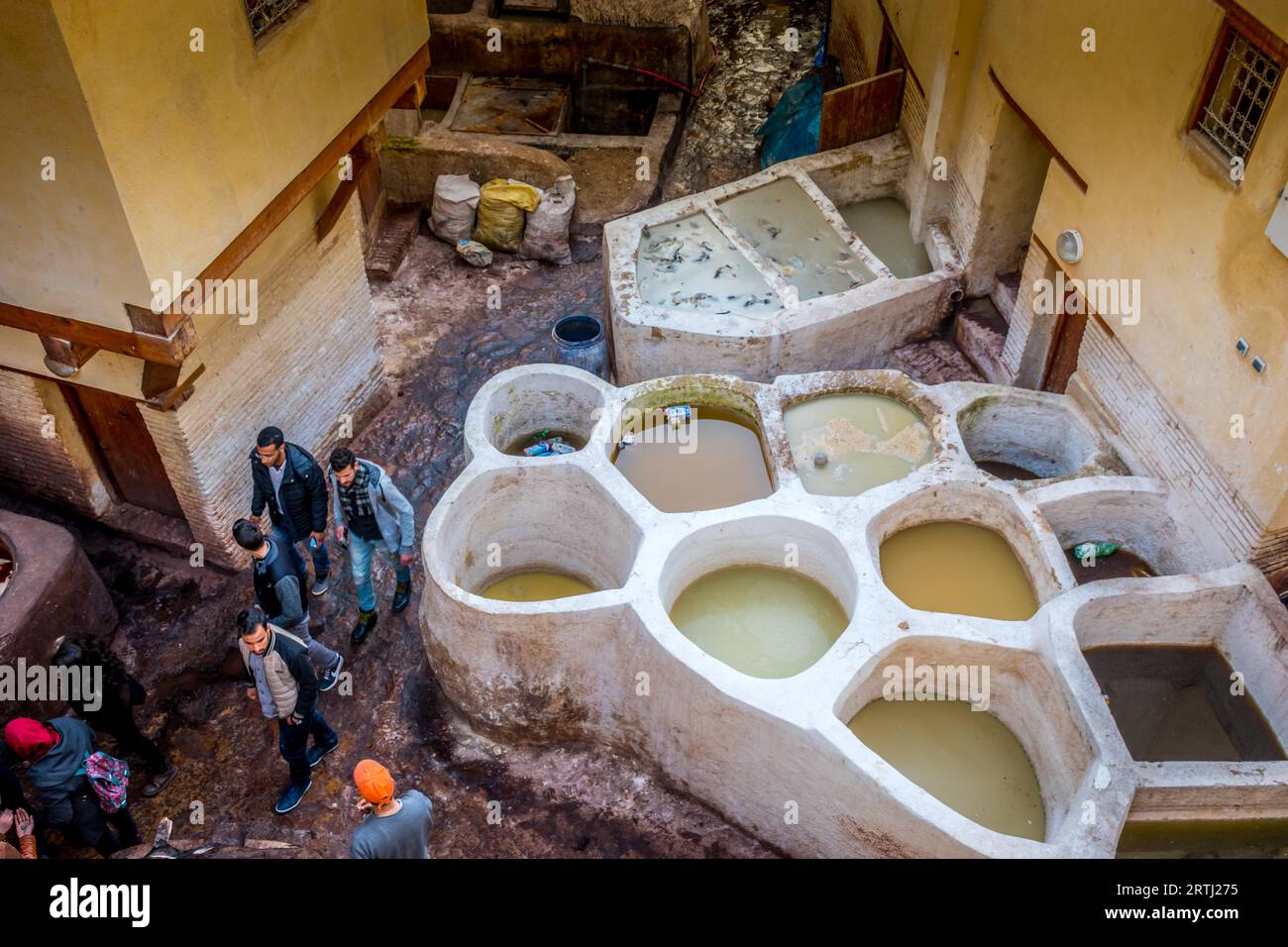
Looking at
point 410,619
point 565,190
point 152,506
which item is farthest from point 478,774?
point 565,190

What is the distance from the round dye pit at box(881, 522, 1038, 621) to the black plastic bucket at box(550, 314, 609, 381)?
350 centimetres

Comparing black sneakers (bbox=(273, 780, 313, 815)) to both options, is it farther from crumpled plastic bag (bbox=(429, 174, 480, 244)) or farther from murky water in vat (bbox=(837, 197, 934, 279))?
murky water in vat (bbox=(837, 197, 934, 279))

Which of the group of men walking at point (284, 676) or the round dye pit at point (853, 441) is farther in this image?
the round dye pit at point (853, 441)

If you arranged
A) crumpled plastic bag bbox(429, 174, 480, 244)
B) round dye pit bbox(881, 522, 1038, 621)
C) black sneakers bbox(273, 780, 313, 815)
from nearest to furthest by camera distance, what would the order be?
black sneakers bbox(273, 780, 313, 815), round dye pit bbox(881, 522, 1038, 621), crumpled plastic bag bbox(429, 174, 480, 244)

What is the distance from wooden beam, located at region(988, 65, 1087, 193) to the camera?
830 centimetres

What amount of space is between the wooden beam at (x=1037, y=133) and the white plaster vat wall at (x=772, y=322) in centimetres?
161

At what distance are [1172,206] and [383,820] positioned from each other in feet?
20.1

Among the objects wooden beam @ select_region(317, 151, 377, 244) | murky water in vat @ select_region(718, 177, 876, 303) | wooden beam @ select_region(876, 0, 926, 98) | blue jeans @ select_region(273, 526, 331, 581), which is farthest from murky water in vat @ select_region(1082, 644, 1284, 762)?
wooden beam @ select_region(317, 151, 377, 244)

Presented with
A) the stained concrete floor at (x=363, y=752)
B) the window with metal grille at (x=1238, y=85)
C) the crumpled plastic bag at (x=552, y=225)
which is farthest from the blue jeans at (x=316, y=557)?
the window with metal grille at (x=1238, y=85)

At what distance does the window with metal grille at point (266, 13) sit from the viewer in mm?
6926

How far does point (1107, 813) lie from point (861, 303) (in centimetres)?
496

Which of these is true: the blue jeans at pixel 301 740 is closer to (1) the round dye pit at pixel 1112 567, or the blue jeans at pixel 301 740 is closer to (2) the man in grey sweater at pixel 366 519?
(2) the man in grey sweater at pixel 366 519

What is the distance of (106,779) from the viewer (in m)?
6.56

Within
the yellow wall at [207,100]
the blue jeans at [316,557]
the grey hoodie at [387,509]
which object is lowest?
the blue jeans at [316,557]
